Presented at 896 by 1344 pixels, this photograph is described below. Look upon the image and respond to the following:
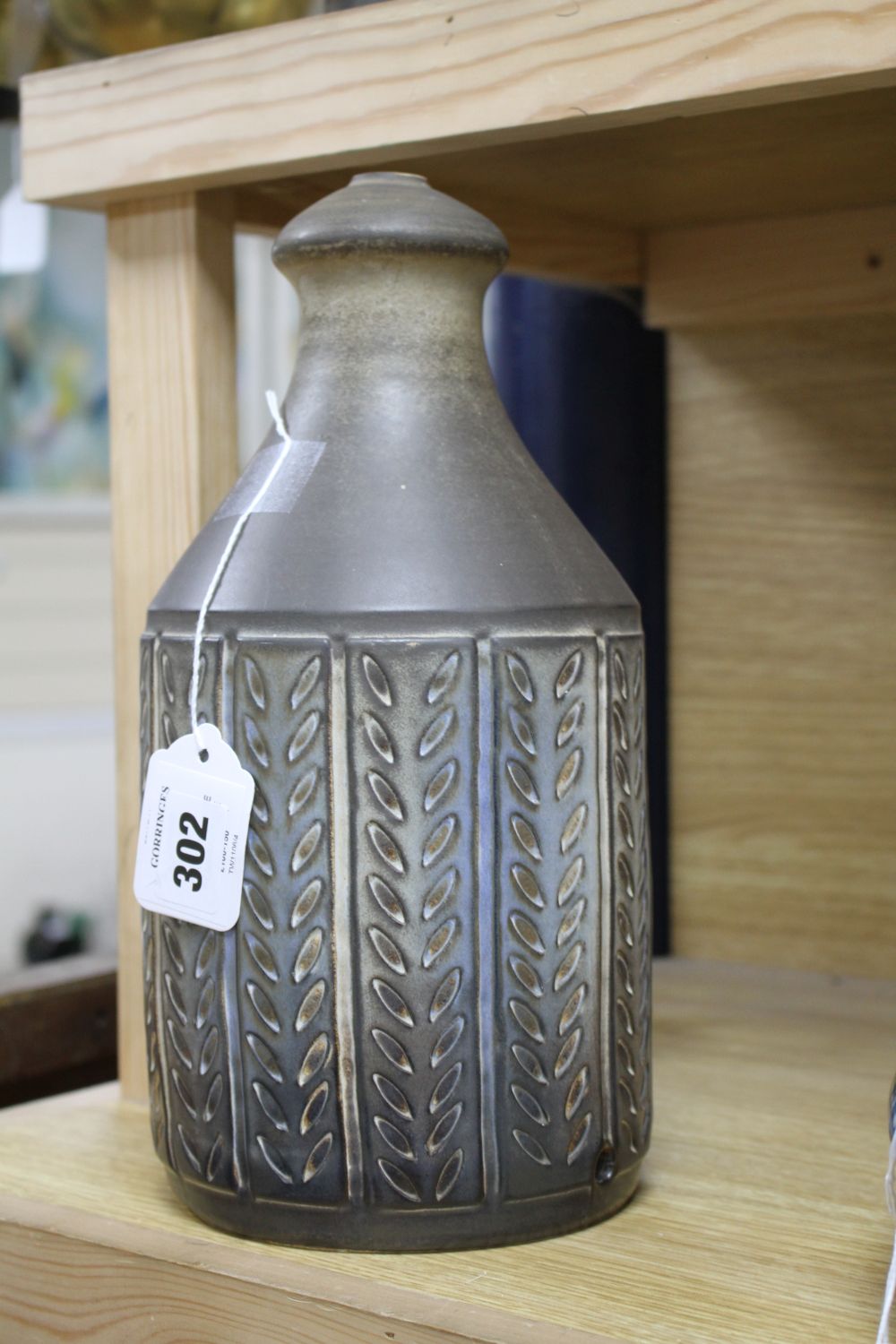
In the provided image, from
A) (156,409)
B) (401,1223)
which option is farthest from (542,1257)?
(156,409)

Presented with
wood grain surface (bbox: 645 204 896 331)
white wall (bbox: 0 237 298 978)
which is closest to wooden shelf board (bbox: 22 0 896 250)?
wood grain surface (bbox: 645 204 896 331)

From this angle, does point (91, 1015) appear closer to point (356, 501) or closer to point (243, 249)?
point (356, 501)

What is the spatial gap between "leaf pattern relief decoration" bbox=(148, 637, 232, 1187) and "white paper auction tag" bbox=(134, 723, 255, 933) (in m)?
0.01

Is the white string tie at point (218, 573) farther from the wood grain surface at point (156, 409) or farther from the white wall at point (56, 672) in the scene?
the white wall at point (56, 672)

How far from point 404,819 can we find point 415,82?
0.33 metres

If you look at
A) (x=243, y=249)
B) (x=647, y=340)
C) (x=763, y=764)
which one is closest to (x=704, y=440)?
(x=647, y=340)

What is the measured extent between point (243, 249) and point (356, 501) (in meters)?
2.14

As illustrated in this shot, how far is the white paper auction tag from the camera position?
65 centimetres

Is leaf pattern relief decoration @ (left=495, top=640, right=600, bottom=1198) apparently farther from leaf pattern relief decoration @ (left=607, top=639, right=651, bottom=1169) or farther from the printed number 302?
the printed number 302

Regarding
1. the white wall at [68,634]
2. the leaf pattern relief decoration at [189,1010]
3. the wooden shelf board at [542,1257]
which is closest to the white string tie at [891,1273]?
the wooden shelf board at [542,1257]

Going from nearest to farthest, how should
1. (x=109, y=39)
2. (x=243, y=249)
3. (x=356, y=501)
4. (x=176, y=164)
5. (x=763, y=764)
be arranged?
1. (x=356, y=501)
2. (x=176, y=164)
3. (x=109, y=39)
4. (x=763, y=764)
5. (x=243, y=249)

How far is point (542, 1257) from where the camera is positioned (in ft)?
2.12

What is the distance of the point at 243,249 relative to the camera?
106 inches

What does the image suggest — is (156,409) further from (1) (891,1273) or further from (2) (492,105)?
(1) (891,1273)
